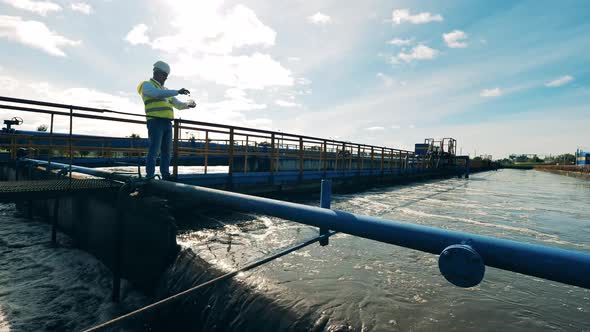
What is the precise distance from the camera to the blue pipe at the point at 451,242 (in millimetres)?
1115

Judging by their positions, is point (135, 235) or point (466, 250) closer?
point (466, 250)

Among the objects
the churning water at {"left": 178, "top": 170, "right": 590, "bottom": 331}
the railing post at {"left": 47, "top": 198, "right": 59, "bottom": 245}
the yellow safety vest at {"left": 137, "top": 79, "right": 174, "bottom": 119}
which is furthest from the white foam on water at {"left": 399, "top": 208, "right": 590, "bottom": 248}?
the railing post at {"left": 47, "top": 198, "right": 59, "bottom": 245}

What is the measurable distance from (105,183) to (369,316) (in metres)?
4.05

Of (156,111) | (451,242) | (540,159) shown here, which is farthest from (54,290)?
(540,159)

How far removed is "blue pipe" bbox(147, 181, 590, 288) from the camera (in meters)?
1.12

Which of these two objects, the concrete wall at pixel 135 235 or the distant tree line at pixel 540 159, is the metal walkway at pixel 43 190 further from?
the distant tree line at pixel 540 159

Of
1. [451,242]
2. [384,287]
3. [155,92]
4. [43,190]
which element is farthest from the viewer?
[155,92]

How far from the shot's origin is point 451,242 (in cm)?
139

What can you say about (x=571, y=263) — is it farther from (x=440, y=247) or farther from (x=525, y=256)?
(x=440, y=247)

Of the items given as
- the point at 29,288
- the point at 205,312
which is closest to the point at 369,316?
the point at 205,312

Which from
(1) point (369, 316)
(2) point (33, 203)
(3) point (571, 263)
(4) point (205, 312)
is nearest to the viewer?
(3) point (571, 263)

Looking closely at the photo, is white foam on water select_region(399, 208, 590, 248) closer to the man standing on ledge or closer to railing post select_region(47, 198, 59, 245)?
the man standing on ledge

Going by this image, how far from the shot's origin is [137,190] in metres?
3.87

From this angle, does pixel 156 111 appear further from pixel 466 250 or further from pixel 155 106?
pixel 466 250
